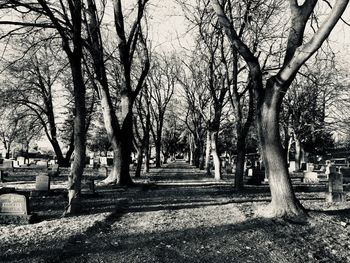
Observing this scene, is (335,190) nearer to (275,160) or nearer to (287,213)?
(287,213)

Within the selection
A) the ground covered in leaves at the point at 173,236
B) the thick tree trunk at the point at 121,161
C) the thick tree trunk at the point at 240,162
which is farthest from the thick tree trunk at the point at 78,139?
the thick tree trunk at the point at 240,162

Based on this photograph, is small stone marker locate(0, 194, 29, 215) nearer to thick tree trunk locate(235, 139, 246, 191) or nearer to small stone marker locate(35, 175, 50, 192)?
small stone marker locate(35, 175, 50, 192)

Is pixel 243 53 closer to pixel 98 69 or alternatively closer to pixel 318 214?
pixel 318 214

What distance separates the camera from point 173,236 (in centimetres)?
635

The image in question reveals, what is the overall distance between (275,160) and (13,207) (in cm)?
581

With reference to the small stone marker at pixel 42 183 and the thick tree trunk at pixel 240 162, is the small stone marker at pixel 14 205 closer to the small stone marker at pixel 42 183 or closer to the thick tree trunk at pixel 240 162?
the small stone marker at pixel 42 183

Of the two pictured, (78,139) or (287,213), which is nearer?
(287,213)

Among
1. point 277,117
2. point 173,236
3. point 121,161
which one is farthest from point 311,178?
point 173,236

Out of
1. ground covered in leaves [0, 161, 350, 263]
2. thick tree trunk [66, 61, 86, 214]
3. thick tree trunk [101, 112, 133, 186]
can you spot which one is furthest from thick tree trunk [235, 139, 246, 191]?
thick tree trunk [66, 61, 86, 214]

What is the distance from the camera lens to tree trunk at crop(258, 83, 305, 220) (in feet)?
26.2

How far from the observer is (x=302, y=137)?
3469cm

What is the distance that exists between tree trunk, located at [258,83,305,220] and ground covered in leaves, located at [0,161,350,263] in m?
0.53

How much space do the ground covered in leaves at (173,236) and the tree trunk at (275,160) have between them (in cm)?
53

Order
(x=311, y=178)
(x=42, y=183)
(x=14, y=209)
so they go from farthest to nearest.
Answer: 1. (x=311, y=178)
2. (x=42, y=183)
3. (x=14, y=209)
